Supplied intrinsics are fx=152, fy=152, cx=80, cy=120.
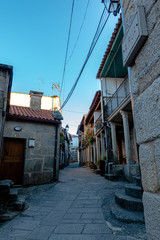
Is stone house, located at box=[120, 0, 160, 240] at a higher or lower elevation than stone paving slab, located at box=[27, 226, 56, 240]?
higher

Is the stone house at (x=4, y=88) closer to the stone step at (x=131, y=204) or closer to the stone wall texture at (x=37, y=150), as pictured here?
the stone step at (x=131, y=204)

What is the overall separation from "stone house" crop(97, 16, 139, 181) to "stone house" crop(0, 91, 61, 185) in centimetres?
340

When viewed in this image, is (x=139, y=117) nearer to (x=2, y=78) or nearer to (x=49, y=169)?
(x=2, y=78)

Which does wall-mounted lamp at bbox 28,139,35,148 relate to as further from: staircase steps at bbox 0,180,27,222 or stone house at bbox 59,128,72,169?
stone house at bbox 59,128,72,169

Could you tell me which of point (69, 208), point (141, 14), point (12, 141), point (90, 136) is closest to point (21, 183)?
point (12, 141)

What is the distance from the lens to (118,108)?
7.91m

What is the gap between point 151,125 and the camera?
1.14 m

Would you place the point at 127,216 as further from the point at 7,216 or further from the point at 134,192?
the point at 7,216

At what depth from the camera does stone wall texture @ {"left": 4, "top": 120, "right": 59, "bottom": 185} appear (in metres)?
6.21

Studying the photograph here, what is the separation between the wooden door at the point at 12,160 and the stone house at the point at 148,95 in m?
6.00

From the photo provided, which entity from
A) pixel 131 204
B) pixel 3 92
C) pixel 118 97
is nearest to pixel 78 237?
pixel 131 204

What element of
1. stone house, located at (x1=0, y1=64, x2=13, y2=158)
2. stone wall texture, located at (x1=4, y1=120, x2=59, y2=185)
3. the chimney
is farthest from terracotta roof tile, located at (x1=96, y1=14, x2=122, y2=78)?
stone house, located at (x1=0, y1=64, x2=13, y2=158)

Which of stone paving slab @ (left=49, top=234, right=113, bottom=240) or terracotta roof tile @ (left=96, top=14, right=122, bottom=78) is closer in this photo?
stone paving slab @ (left=49, top=234, right=113, bottom=240)

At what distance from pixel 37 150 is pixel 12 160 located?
3.42ft
